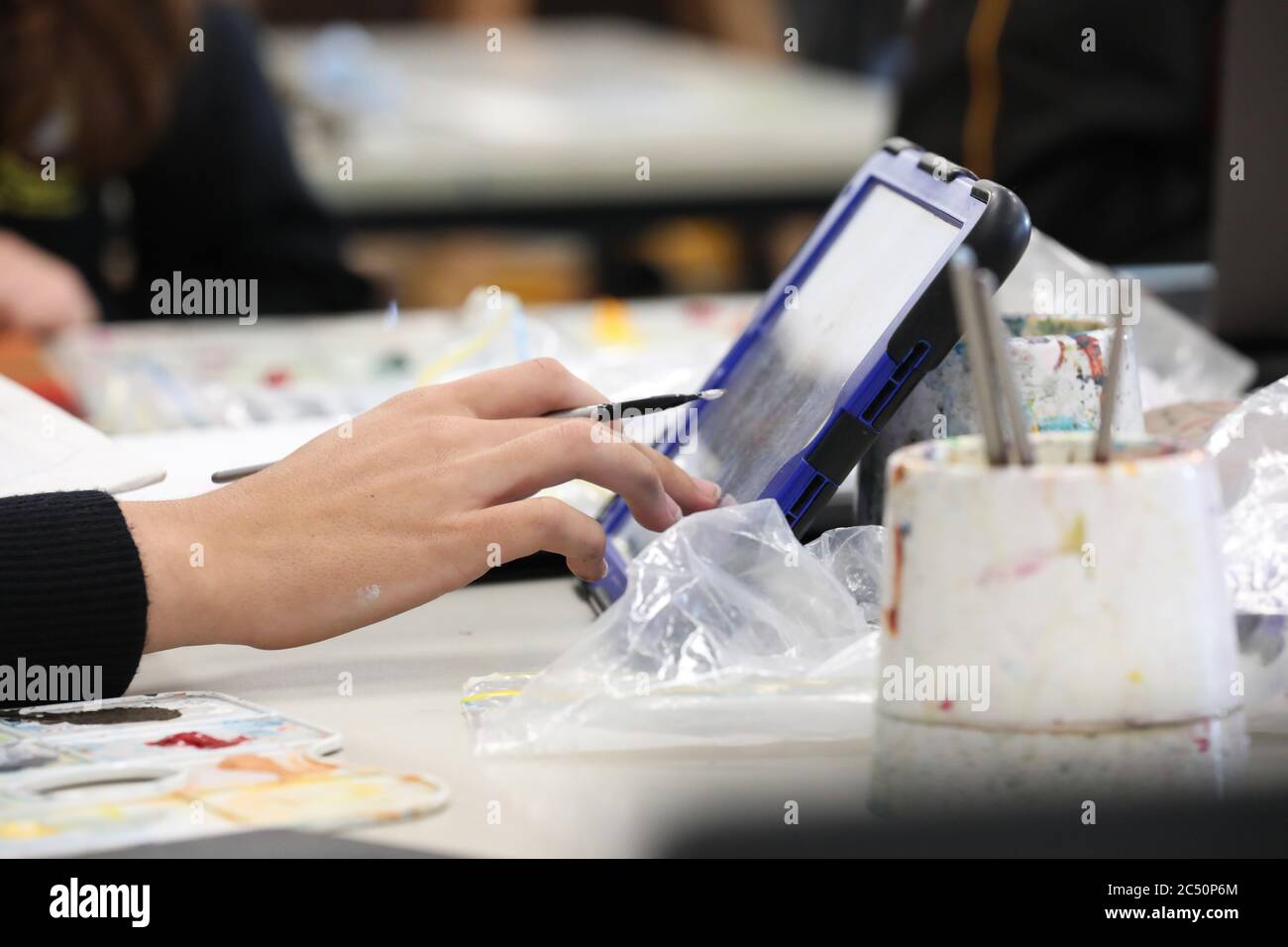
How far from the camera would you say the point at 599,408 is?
0.80 meters

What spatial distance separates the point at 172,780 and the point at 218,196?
207cm

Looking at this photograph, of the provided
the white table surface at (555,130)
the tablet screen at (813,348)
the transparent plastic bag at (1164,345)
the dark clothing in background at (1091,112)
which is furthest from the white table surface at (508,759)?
the white table surface at (555,130)

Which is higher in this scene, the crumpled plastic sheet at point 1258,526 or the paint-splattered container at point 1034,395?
the paint-splattered container at point 1034,395

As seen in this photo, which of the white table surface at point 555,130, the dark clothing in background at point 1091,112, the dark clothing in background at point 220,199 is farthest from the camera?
the white table surface at point 555,130

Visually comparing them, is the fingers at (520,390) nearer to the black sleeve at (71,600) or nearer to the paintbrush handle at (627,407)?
the paintbrush handle at (627,407)

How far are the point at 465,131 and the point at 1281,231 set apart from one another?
7.75 ft

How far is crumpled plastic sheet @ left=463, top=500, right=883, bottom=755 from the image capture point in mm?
626

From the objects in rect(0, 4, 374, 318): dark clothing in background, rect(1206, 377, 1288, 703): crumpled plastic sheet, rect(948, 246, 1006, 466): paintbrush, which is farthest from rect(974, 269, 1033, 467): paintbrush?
rect(0, 4, 374, 318): dark clothing in background

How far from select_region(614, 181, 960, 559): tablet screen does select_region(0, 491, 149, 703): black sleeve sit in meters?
0.25

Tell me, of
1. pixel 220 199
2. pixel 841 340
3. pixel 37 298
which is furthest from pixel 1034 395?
pixel 220 199

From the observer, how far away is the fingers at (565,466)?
75cm

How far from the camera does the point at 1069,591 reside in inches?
19.4

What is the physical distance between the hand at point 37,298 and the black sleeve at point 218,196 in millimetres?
662
